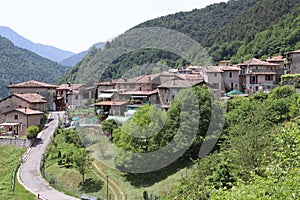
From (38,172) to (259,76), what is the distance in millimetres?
24582

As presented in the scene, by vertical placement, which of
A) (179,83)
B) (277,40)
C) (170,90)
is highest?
(277,40)

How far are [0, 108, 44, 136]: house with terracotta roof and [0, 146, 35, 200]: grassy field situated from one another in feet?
10.6

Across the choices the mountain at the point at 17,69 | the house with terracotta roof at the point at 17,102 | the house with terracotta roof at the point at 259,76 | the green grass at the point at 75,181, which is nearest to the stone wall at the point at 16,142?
the house with terracotta roof at the point at 17,102

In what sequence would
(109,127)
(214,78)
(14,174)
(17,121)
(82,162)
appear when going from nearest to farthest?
(82,162), (14,174), (109,127), (17,121), (214,78)

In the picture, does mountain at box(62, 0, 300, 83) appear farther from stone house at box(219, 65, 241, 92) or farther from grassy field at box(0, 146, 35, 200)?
grassy field at box(0, 146, 35, 200)

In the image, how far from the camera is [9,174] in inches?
1030

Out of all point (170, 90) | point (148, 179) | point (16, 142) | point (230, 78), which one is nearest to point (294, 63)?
point (230, 78)

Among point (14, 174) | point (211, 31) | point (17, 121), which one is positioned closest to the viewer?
point (14, 174)

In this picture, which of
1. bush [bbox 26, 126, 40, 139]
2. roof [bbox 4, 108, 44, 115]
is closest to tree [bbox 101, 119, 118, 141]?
bush [bbox 26, 126, 40, 139]

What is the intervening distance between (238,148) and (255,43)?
5393cm

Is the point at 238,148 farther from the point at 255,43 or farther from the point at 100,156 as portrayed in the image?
the point at 255,43

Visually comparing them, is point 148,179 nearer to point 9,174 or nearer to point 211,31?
point 9,174

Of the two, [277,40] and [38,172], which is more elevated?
[277,40]

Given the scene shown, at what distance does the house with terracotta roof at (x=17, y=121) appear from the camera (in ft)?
115
